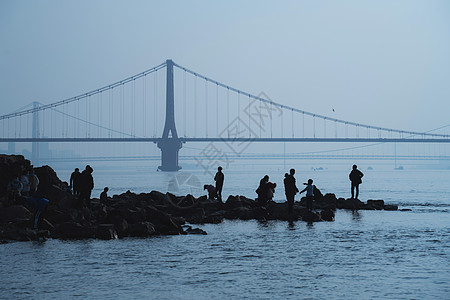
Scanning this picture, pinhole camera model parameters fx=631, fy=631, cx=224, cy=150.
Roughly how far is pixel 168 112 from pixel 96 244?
71646 mm

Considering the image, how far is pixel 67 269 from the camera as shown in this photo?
837 centimetres

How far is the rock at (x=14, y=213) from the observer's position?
13820mm

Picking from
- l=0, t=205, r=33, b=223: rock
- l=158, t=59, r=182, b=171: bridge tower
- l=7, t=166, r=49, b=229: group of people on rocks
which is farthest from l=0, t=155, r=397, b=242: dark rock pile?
l=158, t=59, r=182, b=171: bridge tower

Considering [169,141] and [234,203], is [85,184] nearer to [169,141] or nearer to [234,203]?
[234,203]

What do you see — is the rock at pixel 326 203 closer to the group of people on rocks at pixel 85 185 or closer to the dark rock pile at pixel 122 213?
the dark rock pile at pixel 122 213

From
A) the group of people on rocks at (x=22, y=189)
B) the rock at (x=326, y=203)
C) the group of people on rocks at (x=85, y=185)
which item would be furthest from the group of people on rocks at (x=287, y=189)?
the group of people on rocks at (x=22, y=189)

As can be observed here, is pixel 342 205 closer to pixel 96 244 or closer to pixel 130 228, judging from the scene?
pixel 130 228

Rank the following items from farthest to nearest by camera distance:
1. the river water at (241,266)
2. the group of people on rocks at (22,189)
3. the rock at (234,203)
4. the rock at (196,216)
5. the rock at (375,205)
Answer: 1. the rock at (375,205)
2. the rock at (234,203)
3. the rock at (196,216)
4. the group of people on rocks at (22,189)
5. the river water at (241,266)

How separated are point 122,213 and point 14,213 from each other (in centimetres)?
255

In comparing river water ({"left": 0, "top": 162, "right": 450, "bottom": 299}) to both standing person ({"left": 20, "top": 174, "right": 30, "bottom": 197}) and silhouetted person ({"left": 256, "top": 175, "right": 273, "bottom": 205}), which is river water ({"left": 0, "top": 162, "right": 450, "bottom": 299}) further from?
standing person ({"left": 20, "top": 174, "right": 30, "bottom": 197})

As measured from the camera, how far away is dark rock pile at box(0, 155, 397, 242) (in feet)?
39.5

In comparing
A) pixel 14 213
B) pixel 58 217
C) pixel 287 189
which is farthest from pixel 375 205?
pixel 14 213

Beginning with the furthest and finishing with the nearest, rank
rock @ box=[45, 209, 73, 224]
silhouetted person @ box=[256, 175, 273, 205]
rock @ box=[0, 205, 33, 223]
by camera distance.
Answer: silhouetted person @ box=[256, 175, 273, 205] < rock @ box=[0, 205, 33, 223] < rock @ box=[45, 209, 73, 224]

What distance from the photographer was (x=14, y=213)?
1395 cm
